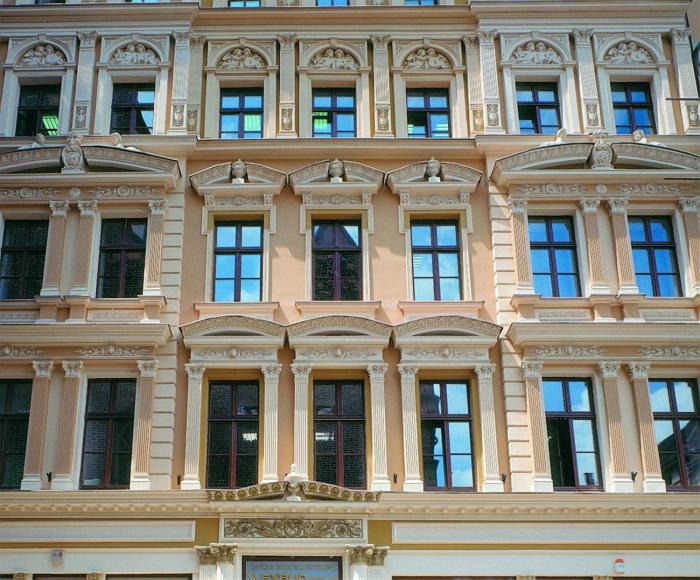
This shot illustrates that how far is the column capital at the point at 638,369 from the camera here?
19859mm

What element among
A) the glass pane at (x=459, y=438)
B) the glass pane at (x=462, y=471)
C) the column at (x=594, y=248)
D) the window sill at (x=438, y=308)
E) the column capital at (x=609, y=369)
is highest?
the column at (x=594, y=248)

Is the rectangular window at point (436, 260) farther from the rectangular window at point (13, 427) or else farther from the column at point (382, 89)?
the rectangular window at point (13, 427)

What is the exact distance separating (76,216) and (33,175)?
1.32 metres

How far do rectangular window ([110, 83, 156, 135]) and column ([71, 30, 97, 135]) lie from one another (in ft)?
2.04

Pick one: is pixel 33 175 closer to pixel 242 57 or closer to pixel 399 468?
pixel 242 57

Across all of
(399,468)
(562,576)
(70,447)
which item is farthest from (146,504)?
(562,576)

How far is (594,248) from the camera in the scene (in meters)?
20.9

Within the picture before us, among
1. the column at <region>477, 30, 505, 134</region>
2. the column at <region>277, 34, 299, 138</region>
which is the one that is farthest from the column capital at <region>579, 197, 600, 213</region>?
the column at <region>277, 34, 299, 138</region>

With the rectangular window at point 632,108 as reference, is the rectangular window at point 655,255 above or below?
below

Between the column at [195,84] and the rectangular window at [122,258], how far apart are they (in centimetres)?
271

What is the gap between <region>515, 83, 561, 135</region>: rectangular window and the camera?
2275 centimetres

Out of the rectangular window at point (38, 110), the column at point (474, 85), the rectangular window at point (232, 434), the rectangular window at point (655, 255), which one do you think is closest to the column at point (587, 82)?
the column at point (474, 85)

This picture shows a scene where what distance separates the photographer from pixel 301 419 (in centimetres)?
1959

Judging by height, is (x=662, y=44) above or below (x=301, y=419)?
above
